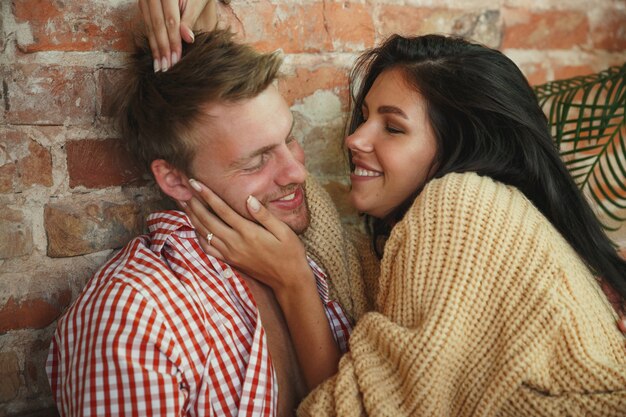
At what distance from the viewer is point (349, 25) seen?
1.57m

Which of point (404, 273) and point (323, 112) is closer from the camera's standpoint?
point (404, 273)

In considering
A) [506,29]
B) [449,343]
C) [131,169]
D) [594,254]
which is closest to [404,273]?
[449,343]

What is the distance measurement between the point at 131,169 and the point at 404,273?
24.5 inches

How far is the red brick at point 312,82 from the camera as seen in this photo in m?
1.50

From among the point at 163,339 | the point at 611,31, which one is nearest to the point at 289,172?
the point at 163,339

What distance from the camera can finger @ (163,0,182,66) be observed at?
1.20m

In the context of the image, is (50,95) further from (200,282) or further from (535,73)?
(535,73)

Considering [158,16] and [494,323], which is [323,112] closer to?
[158,16]

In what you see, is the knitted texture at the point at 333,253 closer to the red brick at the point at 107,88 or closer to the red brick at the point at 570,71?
the red brick at the point at 107,88

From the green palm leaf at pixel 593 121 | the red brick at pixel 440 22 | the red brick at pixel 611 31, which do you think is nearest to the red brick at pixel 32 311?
the red brick at pixel 440 22

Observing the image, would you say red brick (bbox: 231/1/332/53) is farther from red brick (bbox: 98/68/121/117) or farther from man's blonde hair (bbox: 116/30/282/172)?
red brick (bbox: 98/68/121/117)

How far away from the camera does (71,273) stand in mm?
1247

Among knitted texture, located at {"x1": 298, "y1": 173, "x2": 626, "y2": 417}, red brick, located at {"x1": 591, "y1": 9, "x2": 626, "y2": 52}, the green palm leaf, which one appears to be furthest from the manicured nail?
red brick, located at {"x1": 591, "y1": 9, "x2": 626, "y2": 52}

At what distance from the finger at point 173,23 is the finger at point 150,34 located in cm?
3
